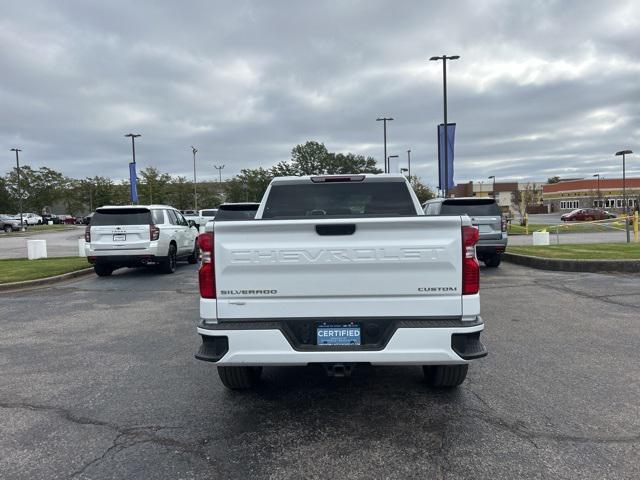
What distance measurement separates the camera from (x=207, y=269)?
3.54 m

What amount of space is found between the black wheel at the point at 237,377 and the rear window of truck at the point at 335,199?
5.86 ft

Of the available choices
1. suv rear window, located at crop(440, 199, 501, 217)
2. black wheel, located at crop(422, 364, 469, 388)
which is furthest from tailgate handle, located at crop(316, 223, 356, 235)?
suv rear window, located at crop(440, 199, 501, 217)

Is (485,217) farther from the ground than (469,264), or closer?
farther from the ground

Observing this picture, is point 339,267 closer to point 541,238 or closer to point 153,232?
point 153,232

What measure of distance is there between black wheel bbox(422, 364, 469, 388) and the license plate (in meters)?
1.07

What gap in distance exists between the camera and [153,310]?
823 centimetres

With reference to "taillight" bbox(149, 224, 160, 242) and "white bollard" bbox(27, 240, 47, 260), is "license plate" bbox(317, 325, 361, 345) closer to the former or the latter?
"taillight" bbox(149, 224, 160, 242)

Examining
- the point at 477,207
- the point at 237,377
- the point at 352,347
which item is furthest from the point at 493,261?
the point at 352,347

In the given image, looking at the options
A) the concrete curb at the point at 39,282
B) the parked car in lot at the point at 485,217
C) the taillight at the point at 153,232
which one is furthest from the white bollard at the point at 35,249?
the parked car in lot at the point at 485,217

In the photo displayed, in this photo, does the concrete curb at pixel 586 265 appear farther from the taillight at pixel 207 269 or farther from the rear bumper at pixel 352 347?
the taillight at pixel 207 269

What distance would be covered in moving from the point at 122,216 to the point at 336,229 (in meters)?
10.1

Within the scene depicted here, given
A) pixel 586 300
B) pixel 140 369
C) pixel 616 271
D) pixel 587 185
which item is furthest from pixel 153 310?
pixel 587 185

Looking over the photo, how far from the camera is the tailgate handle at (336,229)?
11.3ft

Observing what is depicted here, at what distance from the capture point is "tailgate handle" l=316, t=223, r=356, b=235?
11.3 feet
